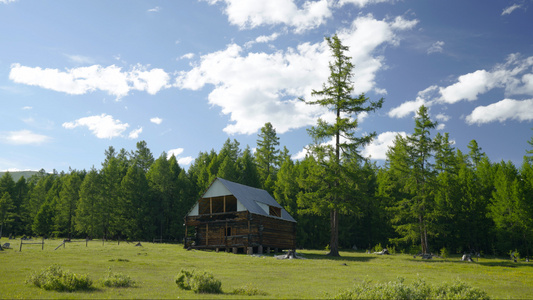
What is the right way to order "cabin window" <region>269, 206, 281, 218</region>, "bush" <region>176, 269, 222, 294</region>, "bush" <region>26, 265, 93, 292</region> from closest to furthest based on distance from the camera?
"bush" <region>26, 265, 93, 292</region> → "bush" <region>176, 269, 222, 294</region> → "cabin window" <region>269, 206, 281, 218</region>

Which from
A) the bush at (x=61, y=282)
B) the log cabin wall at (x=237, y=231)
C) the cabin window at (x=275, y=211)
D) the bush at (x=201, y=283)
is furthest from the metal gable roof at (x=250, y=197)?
the bush at (x=61, y=282)

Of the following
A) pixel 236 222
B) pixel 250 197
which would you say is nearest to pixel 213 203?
pixel 250 197

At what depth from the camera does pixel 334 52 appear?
40281 mm

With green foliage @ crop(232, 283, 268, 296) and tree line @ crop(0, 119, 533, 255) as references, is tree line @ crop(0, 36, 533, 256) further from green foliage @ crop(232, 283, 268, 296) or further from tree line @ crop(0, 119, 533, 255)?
green foliage @ crop(232, 283, 268, 296)

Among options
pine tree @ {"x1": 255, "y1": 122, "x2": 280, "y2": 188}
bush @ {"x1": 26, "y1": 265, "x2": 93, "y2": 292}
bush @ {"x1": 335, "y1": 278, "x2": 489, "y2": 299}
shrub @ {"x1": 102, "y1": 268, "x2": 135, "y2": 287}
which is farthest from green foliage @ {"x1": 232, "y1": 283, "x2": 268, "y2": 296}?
pine tree @ {"x1": 255, "y1": 122, "x2": 280, "y2": 188}

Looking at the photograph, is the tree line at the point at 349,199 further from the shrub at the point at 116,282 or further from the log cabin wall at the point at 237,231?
the shrub at the point at 116,282

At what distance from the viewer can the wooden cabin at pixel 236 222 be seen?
40250mm

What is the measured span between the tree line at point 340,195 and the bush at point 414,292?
23.3 m

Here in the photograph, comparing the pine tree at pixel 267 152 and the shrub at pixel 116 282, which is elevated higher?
the pine tree at pixel 267 152

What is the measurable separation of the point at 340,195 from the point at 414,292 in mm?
25011

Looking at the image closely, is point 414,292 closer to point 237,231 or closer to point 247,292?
point 247,292

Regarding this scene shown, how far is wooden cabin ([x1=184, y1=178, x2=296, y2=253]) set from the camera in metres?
40.2

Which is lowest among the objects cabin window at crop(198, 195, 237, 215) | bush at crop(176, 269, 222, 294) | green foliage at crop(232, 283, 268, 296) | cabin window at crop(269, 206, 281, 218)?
green foliage at crop(232, 283, 268, 296)

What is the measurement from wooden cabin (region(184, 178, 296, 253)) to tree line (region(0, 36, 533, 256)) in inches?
189
